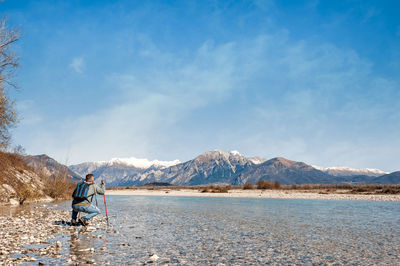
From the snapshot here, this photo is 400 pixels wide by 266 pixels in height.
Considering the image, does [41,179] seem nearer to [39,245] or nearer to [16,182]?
[16,182]

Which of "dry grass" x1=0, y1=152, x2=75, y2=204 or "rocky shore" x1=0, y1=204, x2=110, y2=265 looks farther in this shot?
"dry grass" x1=0, y1=152, x2=75, y2=204

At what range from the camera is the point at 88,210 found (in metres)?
15.2

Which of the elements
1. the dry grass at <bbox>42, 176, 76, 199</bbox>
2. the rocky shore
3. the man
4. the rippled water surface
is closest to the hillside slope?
the dry grass at <bbox>42, 176, 76, 199</bbox>

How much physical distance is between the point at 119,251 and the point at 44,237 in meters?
4.36

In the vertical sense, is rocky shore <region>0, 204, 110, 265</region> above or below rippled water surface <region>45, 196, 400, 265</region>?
above

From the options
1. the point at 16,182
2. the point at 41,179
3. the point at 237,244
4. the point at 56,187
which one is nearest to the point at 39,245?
the point at 237,244

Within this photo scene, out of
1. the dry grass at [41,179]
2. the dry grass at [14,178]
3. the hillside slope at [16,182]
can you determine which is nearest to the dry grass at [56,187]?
the dry grass at [41,179]

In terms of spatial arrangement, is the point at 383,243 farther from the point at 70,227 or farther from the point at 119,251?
the point at 70,227

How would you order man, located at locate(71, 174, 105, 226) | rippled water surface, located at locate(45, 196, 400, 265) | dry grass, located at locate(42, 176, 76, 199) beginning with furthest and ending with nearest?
dry grass, located at locate(42, 176, 76, 199)
man, located at locate(71, 174, 105, 226)
rippled water surface, located at locate(45, 196, 400, 265)

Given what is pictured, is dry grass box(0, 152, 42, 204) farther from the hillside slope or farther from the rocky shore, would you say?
the rocky shore

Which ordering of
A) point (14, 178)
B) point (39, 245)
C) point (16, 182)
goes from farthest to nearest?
1. point (14, 178)
2. point (16, 182)
3. point (39, 245)

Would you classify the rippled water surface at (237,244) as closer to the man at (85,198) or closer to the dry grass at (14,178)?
the man at (85,198)

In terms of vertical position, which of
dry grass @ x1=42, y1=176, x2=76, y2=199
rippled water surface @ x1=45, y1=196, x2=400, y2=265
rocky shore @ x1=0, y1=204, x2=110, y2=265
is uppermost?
dry grass @ x1=42, y1=176, x2=76, y2=199

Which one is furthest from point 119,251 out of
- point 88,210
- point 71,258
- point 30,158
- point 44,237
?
point 30,158
